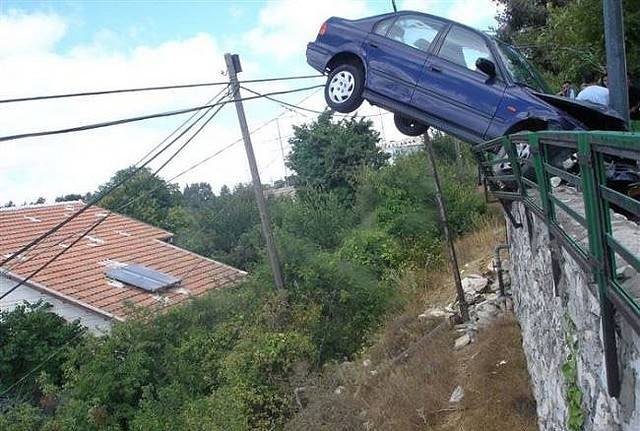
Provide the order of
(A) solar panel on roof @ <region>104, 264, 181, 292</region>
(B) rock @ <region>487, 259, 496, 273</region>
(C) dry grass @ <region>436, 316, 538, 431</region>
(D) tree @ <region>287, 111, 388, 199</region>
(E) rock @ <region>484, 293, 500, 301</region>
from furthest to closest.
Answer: (D) tree @ <region>287, 111, 388, 199</region>, (A) solar panel on roof @ <region>104, 264, 181, 292</region>, (B) rock @ <region>487, 259, 496, 273</region>, (E) rock @ <region>484, 293, 500, 301</region>, (C) dry grass @ <region>436, 316, 538, 431</region>

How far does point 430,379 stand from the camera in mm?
8266

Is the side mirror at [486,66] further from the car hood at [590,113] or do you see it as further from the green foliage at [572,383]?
the green foliage at [572,383]

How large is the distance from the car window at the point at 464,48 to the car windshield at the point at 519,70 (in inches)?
9.2

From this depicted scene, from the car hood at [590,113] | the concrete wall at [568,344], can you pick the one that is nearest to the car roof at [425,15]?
the car hood at [590,113]

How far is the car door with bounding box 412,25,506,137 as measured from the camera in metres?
6.96

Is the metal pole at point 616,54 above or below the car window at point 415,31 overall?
below

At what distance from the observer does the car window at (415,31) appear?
7621 mm

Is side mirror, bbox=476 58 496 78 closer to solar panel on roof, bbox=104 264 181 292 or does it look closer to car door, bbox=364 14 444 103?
car door, bbox=364 14 444 103

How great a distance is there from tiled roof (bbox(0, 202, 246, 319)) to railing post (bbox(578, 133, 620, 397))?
12381 millimetres

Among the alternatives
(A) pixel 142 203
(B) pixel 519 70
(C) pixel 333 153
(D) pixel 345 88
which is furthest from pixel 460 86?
(A) pixel 142 203

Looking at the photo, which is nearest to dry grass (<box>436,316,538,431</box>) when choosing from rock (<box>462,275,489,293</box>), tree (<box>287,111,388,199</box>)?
rock (<box>462,275,489,293</box>)

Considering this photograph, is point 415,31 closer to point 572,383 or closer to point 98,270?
A: point 572,383

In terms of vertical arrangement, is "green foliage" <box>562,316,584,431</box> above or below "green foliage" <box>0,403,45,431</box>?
above

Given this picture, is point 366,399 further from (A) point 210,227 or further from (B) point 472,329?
(A) point 210,227
